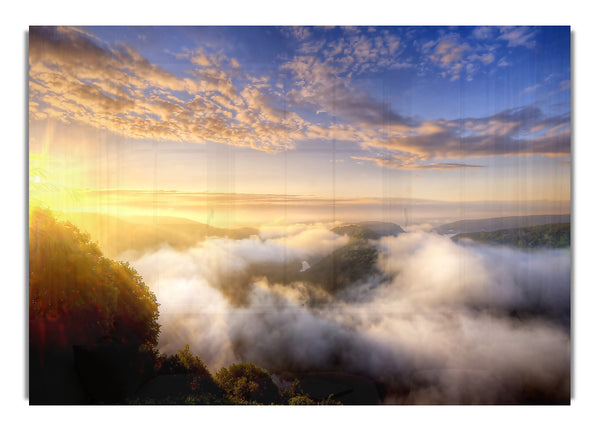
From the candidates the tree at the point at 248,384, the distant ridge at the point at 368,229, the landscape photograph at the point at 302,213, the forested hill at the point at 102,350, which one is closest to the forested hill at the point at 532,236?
the landscape photograph at the point at 302,213

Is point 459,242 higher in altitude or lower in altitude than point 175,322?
higher

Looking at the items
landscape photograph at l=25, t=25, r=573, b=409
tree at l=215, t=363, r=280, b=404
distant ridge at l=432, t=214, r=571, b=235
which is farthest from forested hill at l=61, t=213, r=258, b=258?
distant ridge at l=432, t=214, r=571, b=235

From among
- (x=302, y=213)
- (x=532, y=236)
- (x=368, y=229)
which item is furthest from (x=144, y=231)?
(x=532, y=236)

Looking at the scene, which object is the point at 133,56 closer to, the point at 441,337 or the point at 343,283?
the point at 343,283

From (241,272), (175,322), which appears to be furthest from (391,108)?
(175,322)

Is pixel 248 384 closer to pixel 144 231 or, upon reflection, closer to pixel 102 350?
pixel 102 350

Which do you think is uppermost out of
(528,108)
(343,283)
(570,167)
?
(528,108)
